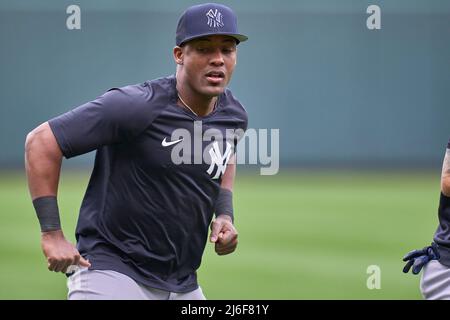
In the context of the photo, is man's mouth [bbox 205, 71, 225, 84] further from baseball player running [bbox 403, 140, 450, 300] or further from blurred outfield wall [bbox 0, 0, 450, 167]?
blurred outfield wall [bbox 0, 0, 450, 167]

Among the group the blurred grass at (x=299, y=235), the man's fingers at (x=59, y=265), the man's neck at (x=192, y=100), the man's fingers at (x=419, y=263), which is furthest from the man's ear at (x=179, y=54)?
the blurred grass at (x=299, y=235)

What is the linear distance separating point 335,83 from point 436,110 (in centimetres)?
195

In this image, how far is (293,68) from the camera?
56.7 ft

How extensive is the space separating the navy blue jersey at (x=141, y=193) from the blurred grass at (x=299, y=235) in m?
3.68

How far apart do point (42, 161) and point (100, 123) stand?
0.87 ft

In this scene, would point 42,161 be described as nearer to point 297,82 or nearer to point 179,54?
point 179,54

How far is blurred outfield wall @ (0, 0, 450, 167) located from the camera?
1628 centimetres

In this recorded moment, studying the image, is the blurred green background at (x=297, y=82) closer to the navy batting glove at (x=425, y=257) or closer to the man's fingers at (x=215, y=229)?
the navy batting glove at (x=425, y=257)

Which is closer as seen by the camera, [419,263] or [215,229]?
[215,229]

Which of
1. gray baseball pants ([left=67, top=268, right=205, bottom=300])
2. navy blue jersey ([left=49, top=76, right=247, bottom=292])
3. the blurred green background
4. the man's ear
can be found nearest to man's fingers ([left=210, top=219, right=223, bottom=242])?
navy blue jersey ([left=49, top=76, right=247, bottom=292])

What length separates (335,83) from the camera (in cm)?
1722

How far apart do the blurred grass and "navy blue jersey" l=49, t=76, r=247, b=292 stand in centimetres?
368

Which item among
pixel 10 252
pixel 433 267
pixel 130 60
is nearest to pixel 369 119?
pixel 130 60

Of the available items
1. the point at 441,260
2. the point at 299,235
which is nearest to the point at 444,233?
the point at 441,260
